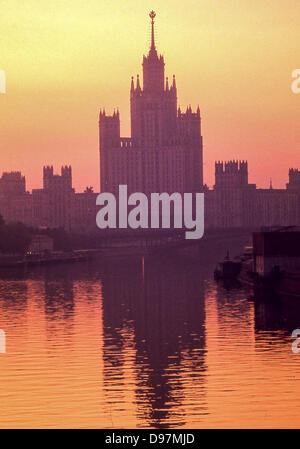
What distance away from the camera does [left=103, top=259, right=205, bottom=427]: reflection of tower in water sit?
41.3 meters

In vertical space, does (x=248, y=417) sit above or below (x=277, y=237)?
below

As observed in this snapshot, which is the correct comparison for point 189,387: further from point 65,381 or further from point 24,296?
point 24,296

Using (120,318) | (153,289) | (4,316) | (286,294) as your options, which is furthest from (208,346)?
(153,289)

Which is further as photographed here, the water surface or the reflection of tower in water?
the reflection of tower in water

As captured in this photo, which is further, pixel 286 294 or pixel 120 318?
pixel 286 294

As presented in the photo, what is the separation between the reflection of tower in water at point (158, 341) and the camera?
41281mm

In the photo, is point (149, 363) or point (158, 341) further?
point (158, 341)

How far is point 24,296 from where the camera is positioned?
316 ft

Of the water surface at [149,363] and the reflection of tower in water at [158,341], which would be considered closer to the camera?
the water surface at [149,363]

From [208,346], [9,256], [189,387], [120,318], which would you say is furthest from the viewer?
[9,256]

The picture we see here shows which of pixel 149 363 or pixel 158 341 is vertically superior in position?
pixel 158 341

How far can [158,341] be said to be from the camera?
2340 inches
